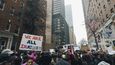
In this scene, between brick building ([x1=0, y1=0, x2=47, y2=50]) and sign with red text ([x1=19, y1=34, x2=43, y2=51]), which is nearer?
sign with red text ([x1=19, y1=34, x2=43, y2=51])

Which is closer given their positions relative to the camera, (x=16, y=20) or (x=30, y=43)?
(x=30, y=43)

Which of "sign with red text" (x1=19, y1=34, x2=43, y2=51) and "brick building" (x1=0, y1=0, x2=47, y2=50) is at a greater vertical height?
"brick building" (x1=0, y1=0, x2=47, y2=50)

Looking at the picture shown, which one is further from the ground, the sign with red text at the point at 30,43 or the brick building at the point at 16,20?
the brick building at the point at 16,20

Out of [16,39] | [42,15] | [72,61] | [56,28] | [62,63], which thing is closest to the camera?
[62,63]

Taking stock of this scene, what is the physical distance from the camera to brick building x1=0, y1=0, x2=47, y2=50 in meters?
25.4

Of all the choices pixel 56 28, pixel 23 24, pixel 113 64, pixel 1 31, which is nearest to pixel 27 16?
pixel 23 24

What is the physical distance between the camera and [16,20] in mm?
28828

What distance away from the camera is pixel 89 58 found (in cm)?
1098

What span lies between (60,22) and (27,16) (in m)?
106

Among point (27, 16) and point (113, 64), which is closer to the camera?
point (113, 64)

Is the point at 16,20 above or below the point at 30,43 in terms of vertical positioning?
above

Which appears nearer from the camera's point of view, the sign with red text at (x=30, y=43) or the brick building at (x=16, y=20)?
the sign with red text at (x=30, y=43)

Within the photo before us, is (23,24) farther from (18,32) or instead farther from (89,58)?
(89,58)

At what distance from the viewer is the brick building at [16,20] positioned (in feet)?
83.3
